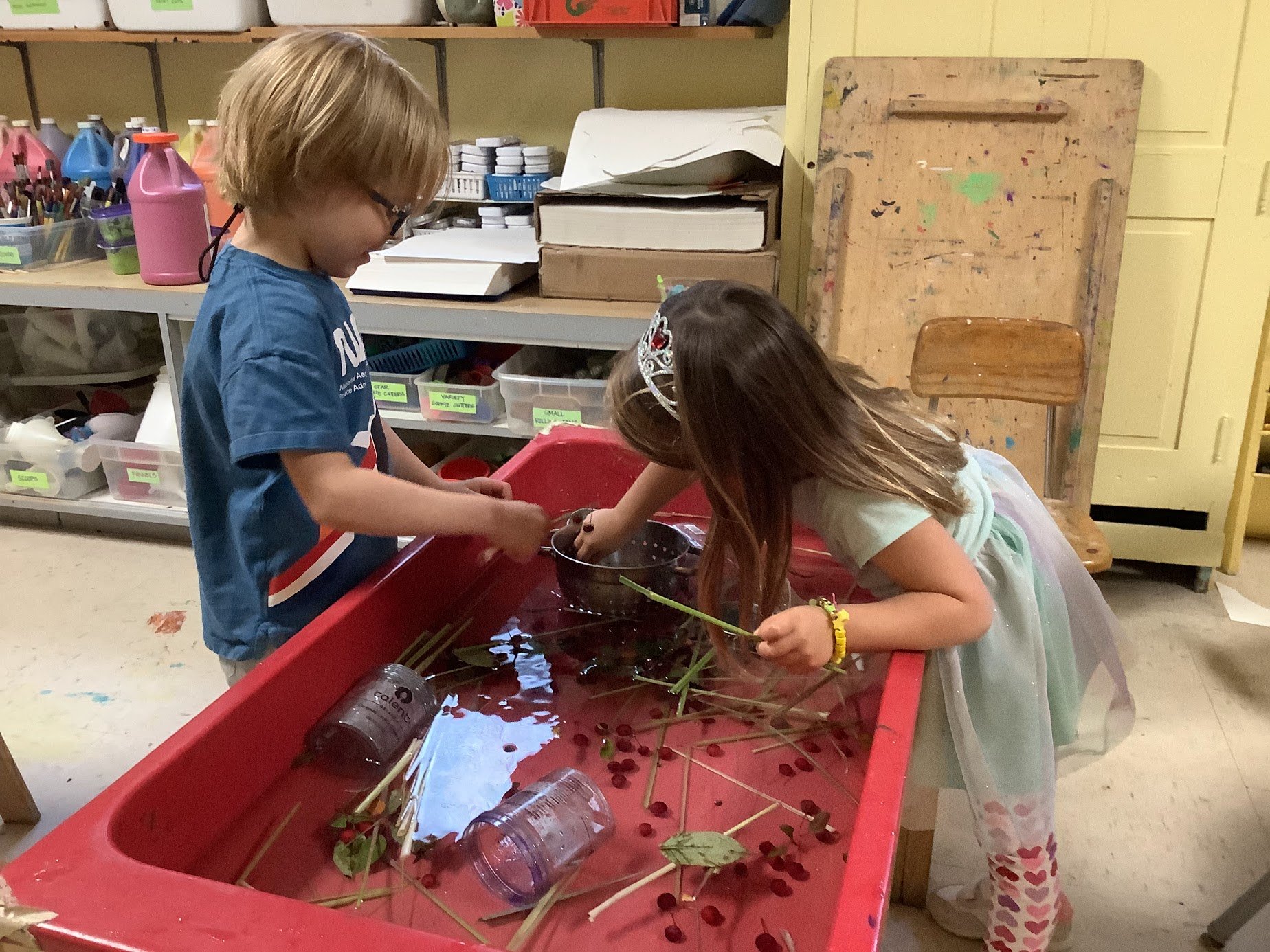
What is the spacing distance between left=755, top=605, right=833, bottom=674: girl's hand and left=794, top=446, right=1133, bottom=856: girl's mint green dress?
0.32 ft

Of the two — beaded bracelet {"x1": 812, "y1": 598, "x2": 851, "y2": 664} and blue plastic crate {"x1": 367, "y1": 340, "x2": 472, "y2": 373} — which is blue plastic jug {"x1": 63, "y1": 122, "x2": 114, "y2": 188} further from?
beaded bracelet {"x1": 812, "y1": 598, "x2": 851, "y2": 664}

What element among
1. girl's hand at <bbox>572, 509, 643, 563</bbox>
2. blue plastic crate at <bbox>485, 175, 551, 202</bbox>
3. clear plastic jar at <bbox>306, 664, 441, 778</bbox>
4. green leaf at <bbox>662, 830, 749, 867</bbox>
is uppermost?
blue plastic crate at <bbox>485, 175, 551, 202</bbox>

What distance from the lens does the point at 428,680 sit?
0.98 m

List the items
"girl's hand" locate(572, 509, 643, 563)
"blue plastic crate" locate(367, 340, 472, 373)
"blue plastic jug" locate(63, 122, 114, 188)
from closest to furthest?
"girl's hand" locate(572, 509, 643, 563), "blue plastic crate" locate(367, 340, 472, 373), "blue plastic jug" locate(63, 122, 114, 188)

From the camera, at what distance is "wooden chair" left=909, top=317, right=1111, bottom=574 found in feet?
5.23

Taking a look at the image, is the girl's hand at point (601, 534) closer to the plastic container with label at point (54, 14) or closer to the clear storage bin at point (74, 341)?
the clear storage bin at point (74, 341)

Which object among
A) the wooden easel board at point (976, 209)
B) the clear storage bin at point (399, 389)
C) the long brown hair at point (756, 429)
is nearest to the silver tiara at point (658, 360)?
the long brown hair at point (756, 429)

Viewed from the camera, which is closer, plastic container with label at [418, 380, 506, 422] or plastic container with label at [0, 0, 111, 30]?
plastic container with label at [418, 380, 506, 422]

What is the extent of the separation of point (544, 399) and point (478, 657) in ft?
3.52

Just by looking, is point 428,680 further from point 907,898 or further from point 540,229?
point 540,229

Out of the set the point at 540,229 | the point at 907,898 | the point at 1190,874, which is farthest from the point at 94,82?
the point at 1190,874

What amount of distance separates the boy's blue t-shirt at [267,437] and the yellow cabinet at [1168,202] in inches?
49.2

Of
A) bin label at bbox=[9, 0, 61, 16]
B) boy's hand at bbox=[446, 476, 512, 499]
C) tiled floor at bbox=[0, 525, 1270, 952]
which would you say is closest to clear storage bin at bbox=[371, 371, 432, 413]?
tiled floor at bbox=[0, 525, 1270, 952]

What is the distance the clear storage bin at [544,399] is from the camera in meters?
2.03
